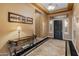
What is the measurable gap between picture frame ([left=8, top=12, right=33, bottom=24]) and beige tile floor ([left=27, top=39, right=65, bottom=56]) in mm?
723

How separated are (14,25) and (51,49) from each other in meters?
1.10

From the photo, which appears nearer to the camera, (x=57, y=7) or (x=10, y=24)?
(x=10, y=24)

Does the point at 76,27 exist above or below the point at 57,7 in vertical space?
below

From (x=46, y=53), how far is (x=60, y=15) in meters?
1.06

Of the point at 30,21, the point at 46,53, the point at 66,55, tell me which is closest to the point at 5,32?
the point at 30,21

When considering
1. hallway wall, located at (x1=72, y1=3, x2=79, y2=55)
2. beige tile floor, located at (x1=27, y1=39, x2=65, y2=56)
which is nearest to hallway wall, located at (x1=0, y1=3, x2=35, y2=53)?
beige tile floor, located at (x1=27, y1=39, x2=65, y2=56)

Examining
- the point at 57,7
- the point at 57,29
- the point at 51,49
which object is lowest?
the point at 51,49

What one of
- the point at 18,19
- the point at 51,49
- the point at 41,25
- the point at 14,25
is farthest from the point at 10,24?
the point at 51,49

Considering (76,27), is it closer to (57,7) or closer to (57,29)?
(57,29)

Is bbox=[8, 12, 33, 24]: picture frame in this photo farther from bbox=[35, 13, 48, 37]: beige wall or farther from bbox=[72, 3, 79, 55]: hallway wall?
bbox=[72, 3, 79, 55]: hallway wall

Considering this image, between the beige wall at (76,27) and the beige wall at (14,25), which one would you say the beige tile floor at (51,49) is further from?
the beige wall at (76,27)

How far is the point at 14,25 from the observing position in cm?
225

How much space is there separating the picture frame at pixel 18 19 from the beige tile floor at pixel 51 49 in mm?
723

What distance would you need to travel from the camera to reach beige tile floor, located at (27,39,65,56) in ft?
7.72
